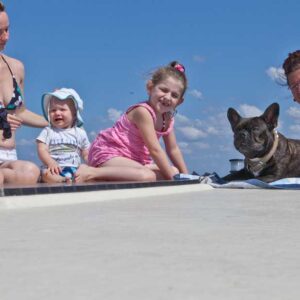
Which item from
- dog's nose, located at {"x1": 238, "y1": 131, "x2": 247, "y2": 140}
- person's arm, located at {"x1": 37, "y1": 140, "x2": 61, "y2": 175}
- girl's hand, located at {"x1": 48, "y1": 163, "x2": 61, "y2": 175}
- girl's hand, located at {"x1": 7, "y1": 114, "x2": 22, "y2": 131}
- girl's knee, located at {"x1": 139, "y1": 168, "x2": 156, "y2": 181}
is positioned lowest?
girl's knee, located at {"x1": 139, "y1": 168, "x2": 156, "y2": 181}

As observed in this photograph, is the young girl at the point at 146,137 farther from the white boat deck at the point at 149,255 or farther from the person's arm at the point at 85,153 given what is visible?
the white boat deck at the point at 149,255

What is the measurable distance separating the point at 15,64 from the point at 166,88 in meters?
1.14

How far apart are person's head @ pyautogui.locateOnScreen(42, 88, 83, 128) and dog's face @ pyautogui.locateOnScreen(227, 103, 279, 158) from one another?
1403mm

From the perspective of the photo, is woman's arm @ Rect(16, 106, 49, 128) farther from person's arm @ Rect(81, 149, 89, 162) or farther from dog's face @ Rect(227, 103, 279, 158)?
dog's face @ Rect(227, 103, 279, 158)

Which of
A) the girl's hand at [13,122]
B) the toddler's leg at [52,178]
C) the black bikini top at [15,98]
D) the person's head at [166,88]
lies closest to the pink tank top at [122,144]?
the person's head at [166,88]

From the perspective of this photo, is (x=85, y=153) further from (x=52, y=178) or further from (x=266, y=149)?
(x=266, y=149)

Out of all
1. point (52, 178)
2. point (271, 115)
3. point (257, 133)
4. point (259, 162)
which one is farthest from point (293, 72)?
point (52, 178)

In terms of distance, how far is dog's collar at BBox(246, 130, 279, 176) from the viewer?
5031 millimetres

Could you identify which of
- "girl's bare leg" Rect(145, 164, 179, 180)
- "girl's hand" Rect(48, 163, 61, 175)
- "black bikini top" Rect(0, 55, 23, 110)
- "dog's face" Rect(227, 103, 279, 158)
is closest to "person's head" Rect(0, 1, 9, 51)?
"black bikini top" Rect(0, 55, 23, 110)

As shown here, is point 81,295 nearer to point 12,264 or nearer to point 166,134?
point 12,264

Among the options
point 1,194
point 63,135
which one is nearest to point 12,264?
point 1,194

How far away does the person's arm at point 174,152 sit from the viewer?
4.98m

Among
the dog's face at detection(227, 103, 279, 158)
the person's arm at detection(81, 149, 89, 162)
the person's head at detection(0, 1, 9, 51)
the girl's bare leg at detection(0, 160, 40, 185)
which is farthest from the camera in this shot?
the dog's face at detection(227, 103, 279, 158)

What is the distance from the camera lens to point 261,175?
505 cm
